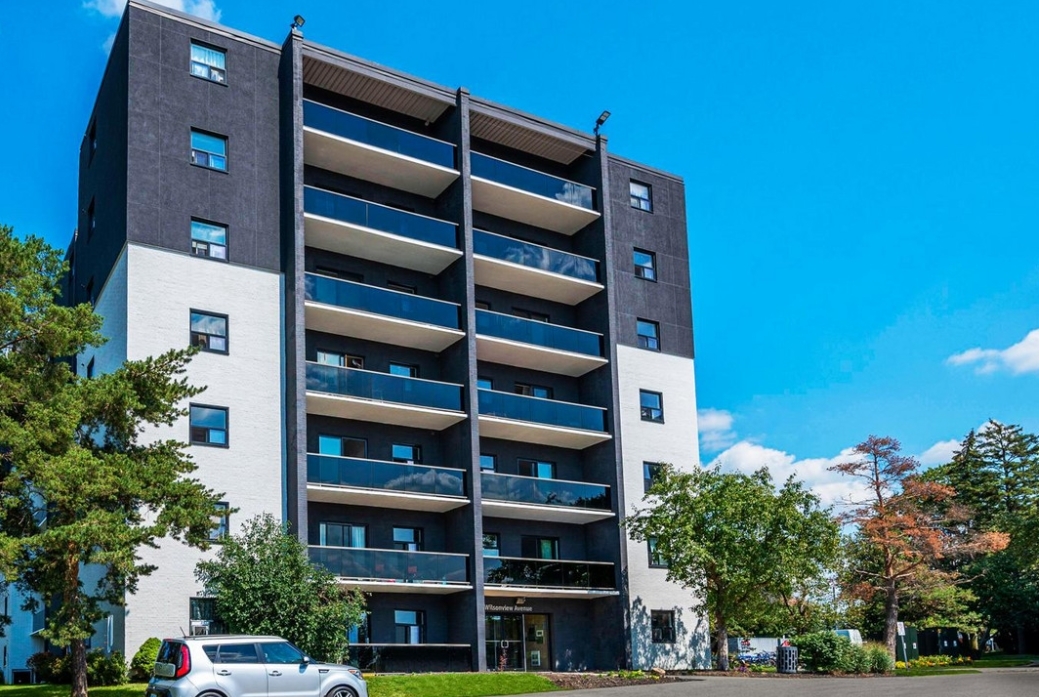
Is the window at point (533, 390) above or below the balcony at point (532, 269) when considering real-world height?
below

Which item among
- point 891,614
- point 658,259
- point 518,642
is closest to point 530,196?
point 658,259

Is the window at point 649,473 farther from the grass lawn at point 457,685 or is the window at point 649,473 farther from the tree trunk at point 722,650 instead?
the grass lawn at point 457,685

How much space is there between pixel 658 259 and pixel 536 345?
8.28 metres

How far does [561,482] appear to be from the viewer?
135 feet

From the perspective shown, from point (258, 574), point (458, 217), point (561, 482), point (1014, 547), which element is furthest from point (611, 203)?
point (1014, 547)

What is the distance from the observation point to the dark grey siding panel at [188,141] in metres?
34.7

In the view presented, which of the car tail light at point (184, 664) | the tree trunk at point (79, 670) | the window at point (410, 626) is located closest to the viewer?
the car tail light at point (184, 664)

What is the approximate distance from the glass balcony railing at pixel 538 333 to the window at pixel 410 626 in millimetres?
10345

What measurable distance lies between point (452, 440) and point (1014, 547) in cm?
3230

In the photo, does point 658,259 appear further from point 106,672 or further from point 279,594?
point 106,672

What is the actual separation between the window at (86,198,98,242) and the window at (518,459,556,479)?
17.8m

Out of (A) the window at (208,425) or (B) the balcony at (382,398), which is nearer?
(A) the window at (208,425)

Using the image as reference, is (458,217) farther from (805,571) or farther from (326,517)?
(805,571)

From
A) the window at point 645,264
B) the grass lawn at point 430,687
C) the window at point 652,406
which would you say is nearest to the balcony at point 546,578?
the grass lawn at point 430,687
